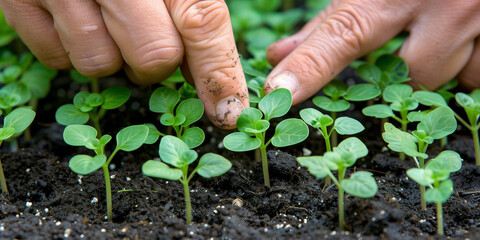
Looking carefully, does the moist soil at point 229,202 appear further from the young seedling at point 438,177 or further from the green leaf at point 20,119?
the green leaf at point 20,119

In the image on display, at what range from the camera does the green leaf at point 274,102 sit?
1.42 meters

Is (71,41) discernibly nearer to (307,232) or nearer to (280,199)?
(280,199)

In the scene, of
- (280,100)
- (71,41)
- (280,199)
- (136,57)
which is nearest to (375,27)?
(280,100)

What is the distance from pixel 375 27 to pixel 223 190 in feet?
2.94

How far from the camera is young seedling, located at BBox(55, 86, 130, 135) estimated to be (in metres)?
1.58

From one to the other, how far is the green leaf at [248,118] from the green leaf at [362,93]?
0.47m

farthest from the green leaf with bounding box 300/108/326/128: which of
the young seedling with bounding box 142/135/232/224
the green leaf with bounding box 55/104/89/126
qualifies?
the green leaf with bounding box 55/104/89/126

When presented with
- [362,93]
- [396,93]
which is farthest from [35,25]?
[396,93]

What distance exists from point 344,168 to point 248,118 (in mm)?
365

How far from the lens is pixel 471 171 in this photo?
1503 mm

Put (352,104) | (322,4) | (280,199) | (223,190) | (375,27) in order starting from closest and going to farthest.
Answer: (280,199) < (223,190) < (375,27) < (352,104) < (322,4)

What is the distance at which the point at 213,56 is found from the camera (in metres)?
1.42

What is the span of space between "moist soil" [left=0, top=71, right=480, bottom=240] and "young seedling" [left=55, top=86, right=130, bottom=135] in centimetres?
19

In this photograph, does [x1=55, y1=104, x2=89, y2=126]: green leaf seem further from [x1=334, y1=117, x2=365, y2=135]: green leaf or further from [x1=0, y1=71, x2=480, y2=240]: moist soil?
[x1=334, y1=117, x2=365, y2=135]: green leaf
